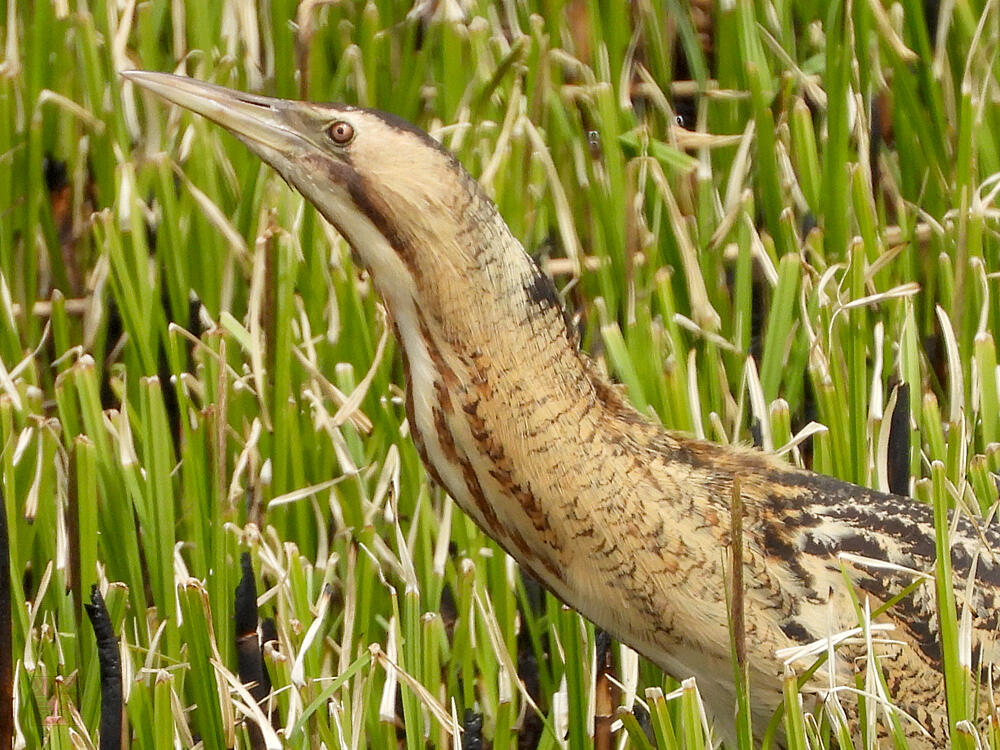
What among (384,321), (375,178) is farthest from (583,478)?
(384,321)

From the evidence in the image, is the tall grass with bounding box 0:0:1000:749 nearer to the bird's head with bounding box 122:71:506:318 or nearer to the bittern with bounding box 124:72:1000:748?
the bittern with bounding box 124:72:1000:748

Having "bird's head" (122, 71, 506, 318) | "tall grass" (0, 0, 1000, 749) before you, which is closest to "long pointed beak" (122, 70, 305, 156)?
"bird's head" (122, 71, 506, 318)

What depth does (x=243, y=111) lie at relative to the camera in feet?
3.67

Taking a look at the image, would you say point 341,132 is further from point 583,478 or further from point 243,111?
point 583,478

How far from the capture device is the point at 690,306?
1771 millimetres

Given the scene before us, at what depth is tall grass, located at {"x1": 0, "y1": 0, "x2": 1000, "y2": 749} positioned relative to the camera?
1.40 meters

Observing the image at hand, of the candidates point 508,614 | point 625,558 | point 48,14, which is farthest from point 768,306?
point 48,14

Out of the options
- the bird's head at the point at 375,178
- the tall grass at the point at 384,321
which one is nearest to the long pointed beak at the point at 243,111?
the bird's head at the point at 375,178

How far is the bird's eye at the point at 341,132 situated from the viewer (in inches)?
42.6

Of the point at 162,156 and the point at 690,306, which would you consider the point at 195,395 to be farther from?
the point at 690,306

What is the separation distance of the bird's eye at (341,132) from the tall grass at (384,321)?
1.28ft

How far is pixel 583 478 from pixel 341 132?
0.28 m

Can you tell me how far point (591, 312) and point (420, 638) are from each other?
50 centimetres

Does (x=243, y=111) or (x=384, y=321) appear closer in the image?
(x=243, y=111)
